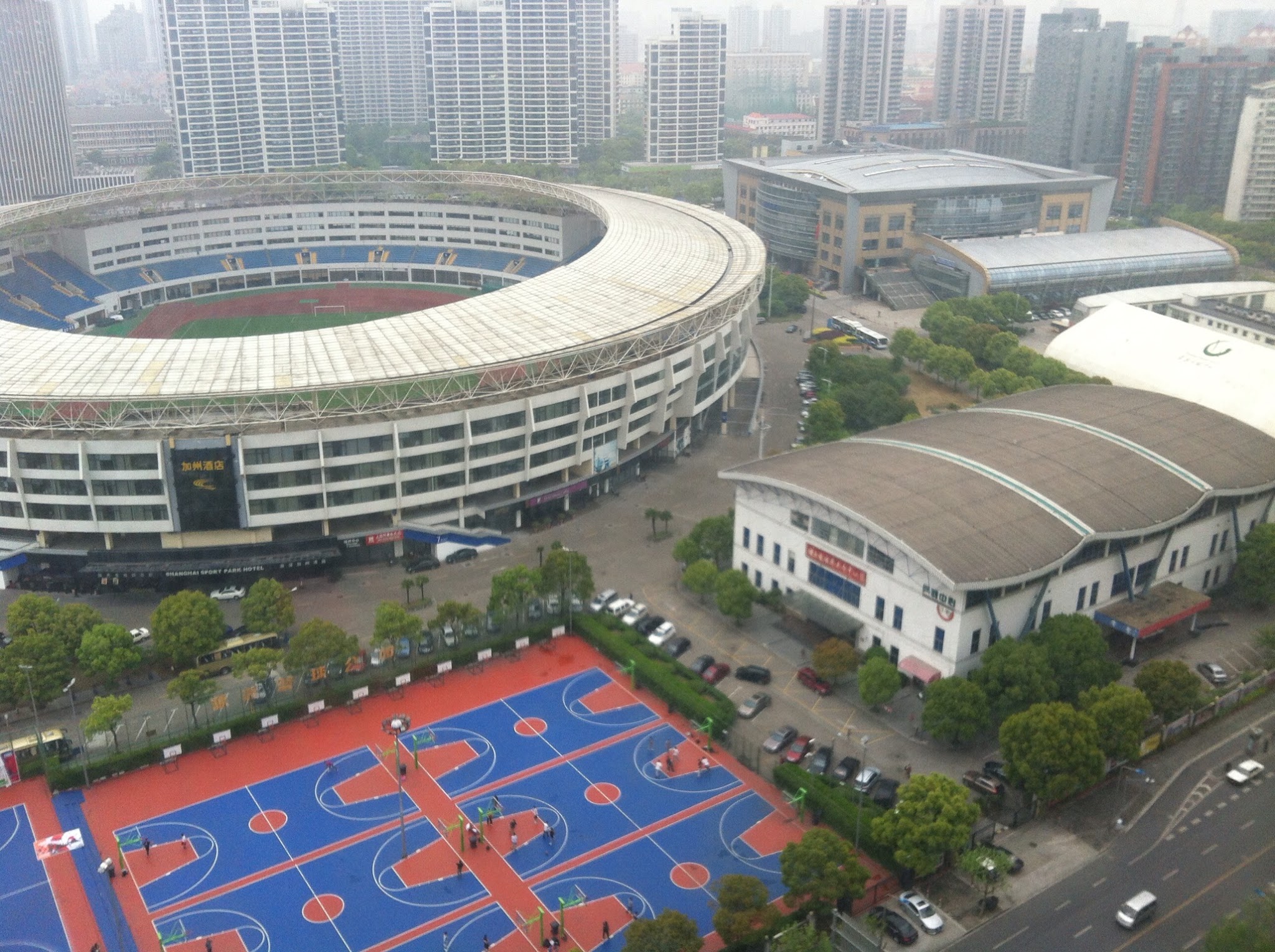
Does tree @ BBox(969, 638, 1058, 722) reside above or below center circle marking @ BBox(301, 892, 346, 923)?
above

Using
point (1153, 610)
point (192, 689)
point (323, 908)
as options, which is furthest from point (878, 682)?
point (192, 689)

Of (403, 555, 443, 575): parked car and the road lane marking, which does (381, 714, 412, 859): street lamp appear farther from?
the road lane marking

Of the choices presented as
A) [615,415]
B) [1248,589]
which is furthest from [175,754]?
[1248,589]

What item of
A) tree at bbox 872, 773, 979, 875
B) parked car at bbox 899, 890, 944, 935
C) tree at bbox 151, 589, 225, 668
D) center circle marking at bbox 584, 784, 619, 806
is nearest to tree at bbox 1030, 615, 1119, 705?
tree at bbox 872, 773, 979, 875

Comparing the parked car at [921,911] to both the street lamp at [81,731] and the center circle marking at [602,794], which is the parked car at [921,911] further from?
the street lamp at [81,731]

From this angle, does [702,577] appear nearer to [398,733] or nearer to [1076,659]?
[398,733]

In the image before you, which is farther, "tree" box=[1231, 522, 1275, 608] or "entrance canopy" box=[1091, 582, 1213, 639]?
"tree" box=[1231, 522, 1275, 608]

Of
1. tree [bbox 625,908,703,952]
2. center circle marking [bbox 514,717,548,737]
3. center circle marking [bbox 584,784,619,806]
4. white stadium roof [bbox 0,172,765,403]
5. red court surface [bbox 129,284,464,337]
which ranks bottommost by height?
center circle marking [bbox 584,784,619,806]

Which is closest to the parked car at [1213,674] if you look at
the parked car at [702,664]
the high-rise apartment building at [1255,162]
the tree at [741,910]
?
the parked car at [702,664]
